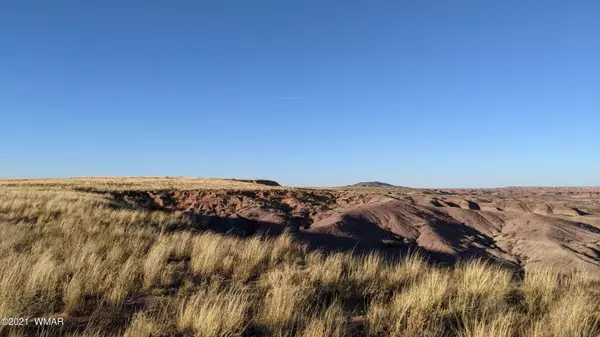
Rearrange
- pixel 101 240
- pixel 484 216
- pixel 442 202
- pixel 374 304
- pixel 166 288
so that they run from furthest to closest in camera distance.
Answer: pixel 442 202 → pixel 484 216 → pixel 101 240 → pixel 166 288 → pixel 374 304

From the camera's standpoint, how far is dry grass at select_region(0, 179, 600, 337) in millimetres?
4508

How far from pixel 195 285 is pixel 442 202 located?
22298mm

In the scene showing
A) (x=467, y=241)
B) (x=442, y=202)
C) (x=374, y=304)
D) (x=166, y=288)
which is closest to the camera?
(x=374, y=304)

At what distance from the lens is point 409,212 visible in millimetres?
20312

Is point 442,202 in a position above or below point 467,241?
above

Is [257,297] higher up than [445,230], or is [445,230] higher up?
[257,297]

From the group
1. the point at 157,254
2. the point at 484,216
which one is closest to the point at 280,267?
the point at 157,254

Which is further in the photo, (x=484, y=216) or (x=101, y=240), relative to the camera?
(x=484, y=216)

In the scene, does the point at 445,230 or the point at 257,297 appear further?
the point at 445,230

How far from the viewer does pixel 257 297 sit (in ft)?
19.2

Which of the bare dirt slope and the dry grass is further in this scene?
the bare dirt slope

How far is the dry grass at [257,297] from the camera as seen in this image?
451 cm

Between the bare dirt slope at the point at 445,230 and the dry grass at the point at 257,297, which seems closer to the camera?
the dry grass at the point at 257,297

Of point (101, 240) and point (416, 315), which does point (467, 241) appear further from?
point (101, 240)
